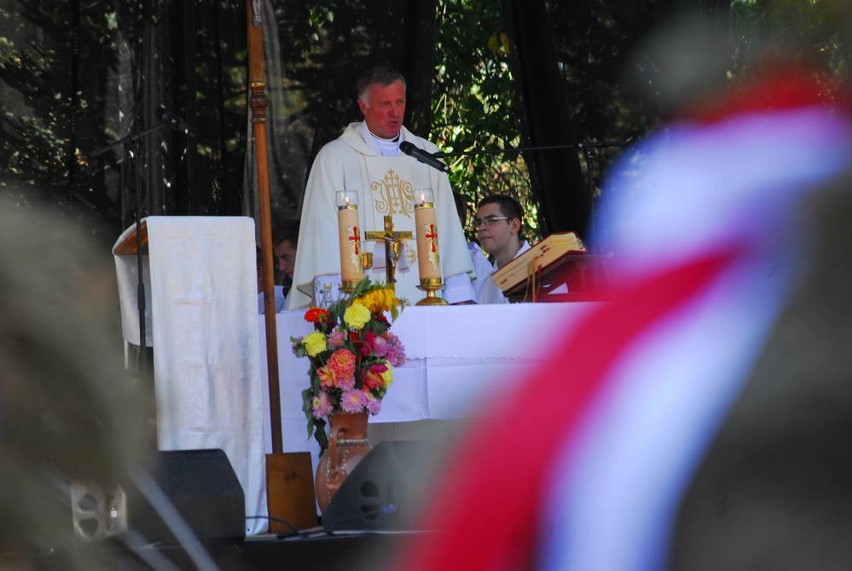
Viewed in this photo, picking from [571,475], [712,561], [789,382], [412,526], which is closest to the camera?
[789,382]

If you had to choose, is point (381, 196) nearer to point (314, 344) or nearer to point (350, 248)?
point (350, 248)

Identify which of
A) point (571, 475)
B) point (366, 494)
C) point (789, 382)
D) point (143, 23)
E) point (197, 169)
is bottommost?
point (366, 494)

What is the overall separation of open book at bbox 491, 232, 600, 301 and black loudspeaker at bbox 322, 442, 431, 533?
1.36m

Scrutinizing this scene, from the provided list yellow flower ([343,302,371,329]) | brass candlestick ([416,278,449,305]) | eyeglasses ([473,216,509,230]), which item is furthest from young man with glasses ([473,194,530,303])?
yellow flower ([343,302,371,329])

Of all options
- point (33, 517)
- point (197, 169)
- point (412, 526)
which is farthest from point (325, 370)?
point (33, 517)

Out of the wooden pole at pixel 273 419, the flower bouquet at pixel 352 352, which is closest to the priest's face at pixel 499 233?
the wooden pole at pixel 273 419

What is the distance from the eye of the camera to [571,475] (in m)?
1.35

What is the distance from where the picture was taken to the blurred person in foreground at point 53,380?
1.86ft

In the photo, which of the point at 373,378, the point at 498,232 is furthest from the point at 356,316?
the point at 498,232

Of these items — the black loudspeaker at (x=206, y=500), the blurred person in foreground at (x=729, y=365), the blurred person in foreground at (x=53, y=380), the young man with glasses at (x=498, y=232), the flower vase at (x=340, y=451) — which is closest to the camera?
the blurred person in foreground at (x=53, y=380)

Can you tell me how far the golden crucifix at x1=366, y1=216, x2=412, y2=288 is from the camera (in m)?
5.13

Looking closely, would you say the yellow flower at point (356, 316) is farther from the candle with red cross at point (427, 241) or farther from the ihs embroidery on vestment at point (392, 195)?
the ihs embroidery on vestment at point (392, 195)

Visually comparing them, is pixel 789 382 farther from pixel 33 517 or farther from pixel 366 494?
pixel 366 494

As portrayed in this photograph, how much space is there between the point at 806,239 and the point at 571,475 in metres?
0.68
